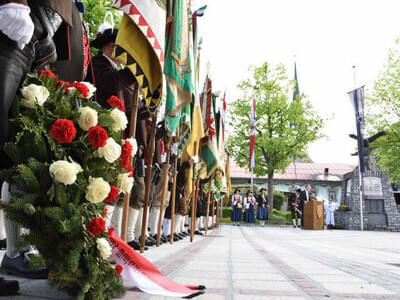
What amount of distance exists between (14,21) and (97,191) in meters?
0.93

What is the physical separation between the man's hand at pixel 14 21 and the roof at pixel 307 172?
40243 mm

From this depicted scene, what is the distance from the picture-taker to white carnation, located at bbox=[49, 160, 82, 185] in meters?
1.94

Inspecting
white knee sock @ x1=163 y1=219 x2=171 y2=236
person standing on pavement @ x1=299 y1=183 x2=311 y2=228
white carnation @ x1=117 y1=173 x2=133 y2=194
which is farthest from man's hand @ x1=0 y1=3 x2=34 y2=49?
person standing on pavement @ x1=299 y1=183 x2=311 y2=228

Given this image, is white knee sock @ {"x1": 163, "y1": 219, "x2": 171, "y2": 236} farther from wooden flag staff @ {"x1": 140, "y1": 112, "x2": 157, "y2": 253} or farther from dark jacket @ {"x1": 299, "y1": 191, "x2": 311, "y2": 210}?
dark jacket @ {"x1": 299, "y1": 191, "x2": 311, "y2": 210}

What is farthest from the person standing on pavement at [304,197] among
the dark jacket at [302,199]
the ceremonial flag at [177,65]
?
the ceremonial flag at [177,65]

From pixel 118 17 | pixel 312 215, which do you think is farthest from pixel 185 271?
pixel 312 215

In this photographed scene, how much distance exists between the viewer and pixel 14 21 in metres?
2.01

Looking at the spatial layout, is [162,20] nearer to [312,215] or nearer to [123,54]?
[123,54]

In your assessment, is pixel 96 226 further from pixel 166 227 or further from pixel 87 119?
pixel 166 227

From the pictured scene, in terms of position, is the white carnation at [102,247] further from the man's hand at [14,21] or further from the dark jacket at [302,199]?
the dark jacket at [302,199]

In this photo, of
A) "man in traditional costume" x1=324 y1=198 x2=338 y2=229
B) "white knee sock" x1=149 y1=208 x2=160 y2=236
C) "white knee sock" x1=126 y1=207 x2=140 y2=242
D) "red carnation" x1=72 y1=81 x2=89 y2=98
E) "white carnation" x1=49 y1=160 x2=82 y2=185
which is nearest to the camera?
"white carnation" x1=49 y1=160 x2=82 y2=185

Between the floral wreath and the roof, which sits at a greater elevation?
the roof

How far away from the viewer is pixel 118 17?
13.6 m

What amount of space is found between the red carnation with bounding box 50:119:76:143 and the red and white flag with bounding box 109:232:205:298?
A: 70 centimetres
